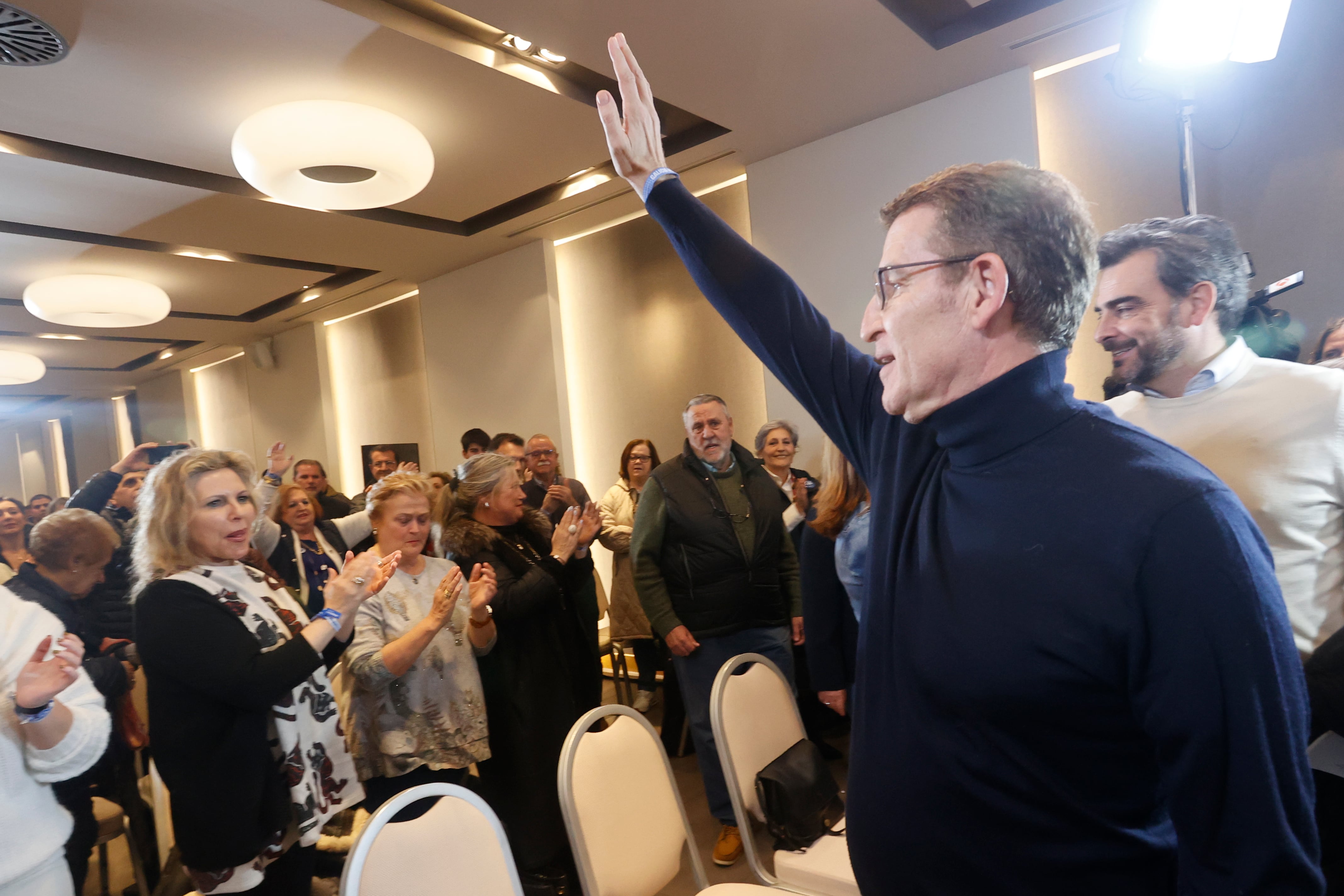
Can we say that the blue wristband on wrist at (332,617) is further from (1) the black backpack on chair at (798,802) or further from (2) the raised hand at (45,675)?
(1) the black backpack on chair at (798,802)

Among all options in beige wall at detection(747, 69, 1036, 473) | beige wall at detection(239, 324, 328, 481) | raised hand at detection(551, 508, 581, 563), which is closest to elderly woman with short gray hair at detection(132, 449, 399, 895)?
raised hand at detection(551, 508, 581, 563)

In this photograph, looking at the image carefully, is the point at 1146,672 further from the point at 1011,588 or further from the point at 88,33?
the point at 88,33

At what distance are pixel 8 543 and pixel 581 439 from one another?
3364 mm

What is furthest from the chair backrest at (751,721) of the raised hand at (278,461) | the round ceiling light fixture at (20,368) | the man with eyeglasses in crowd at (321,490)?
the round ceiling light fixture at (20,368)

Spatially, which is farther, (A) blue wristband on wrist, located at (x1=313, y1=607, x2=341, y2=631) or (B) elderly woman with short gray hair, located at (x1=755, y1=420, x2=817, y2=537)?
(B) elderly woman with short gray hair, located at (x1=755, y1=420, x2=817, y2=537)

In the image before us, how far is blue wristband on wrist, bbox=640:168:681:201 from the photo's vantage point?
3.30 feet

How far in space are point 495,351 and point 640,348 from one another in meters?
1.21

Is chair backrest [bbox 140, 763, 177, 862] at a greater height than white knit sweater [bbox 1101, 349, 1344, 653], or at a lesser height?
lesser

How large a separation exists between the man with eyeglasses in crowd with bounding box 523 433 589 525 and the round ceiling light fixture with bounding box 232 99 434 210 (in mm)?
1555

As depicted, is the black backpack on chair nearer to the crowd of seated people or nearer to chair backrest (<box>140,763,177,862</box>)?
the crowd of seated people

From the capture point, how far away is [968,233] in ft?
2.47

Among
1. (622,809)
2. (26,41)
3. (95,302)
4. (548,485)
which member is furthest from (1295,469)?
(95,302)

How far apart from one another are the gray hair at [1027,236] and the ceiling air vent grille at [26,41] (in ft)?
10.6

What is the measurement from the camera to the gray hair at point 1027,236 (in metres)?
0.74
